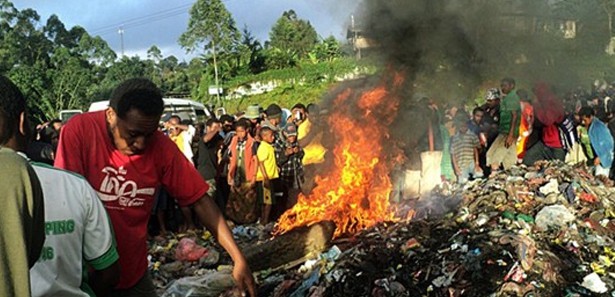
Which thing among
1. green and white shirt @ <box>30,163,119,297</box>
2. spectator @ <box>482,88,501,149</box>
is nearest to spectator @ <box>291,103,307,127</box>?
spectator @ <box>482,88,501,149</box>

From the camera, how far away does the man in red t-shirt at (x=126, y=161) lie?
3369 millimetres

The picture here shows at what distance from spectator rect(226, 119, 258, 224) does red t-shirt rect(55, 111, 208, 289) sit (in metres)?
6.33

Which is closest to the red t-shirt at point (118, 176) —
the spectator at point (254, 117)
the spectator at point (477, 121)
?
the spectator at point (254, 117)

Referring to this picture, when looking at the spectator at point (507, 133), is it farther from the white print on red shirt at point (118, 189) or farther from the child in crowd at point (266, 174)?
the white print on red shirt at point (118, 189)

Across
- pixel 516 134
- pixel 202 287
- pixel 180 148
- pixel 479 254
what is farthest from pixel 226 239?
pixel 516 134

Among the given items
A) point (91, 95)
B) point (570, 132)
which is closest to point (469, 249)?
point (570, 132)

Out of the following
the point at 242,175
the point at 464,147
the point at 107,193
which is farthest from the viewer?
the point at 464,147

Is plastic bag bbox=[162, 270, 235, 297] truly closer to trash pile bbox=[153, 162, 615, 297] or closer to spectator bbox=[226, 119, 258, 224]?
trash pile bbox=[153, 162, 615, 297]

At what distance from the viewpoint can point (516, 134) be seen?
10.9m

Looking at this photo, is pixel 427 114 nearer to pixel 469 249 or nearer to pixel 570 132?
pixel 570 132

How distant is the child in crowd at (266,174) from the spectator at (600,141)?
5.27 metres

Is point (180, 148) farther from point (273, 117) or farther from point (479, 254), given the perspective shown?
point (479, 254)

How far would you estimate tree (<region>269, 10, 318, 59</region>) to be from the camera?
131 ft

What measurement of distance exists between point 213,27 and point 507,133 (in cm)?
3483
